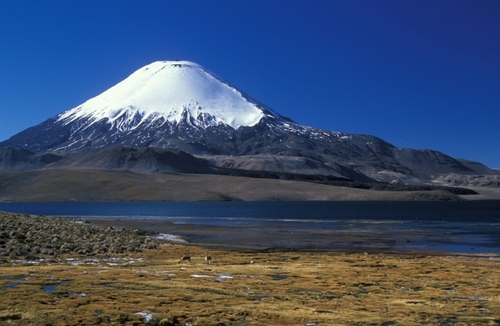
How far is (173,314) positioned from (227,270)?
1009cm

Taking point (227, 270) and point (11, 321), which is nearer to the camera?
point (11, 321)

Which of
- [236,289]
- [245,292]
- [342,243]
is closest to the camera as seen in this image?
[245,292]

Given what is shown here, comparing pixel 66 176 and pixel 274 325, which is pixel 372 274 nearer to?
pixel 274 325

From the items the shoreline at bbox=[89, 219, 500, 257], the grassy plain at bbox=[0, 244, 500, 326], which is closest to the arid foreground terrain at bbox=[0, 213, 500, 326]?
the grassy plain at bbox=[0, 244, 500, 326]

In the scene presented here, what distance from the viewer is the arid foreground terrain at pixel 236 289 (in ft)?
50.8

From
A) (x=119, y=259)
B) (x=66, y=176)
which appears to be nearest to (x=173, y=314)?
(x=119, y=259)

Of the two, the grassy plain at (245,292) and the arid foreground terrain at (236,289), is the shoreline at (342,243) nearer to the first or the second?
the arid foreground terrain at (236,289)

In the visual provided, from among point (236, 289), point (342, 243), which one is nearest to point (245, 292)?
point (236, 289)

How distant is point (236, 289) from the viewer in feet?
66.0

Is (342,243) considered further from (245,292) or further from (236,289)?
(245,292)

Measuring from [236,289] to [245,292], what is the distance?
627mm

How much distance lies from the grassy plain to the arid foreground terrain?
0.04 m

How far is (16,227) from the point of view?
38.9 meters

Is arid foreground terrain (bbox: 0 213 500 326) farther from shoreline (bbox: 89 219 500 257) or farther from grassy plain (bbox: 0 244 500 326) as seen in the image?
shoreline (bbox: 89 219 500 257)
